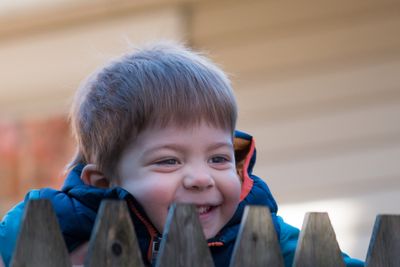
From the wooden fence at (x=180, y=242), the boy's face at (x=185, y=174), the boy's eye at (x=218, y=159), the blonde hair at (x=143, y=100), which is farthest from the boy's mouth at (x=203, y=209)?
the wooden fence at (x=180, y=242)

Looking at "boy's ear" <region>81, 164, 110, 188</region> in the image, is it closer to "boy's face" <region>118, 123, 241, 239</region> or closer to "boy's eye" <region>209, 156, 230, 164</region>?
"boy's face" <region>118, 123, 241, 239</region>

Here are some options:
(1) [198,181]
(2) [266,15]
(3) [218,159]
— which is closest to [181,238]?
(1) [198,181]

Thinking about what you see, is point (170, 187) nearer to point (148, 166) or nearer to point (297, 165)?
point (148, 166)

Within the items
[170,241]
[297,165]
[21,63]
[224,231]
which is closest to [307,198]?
[297,165]

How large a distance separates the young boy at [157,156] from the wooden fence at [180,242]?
383 millimetres

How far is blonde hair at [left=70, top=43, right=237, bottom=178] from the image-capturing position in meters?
3.14

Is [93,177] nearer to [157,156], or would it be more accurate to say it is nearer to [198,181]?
[157,156]

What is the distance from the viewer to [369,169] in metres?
7.12

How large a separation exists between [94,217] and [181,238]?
766mm

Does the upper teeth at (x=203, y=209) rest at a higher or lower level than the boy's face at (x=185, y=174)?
lower

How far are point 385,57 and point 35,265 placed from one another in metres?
5.07

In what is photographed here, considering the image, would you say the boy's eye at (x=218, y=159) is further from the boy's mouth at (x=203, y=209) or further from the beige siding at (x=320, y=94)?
the beige siding at (x=320, y=94)

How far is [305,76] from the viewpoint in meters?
7.25

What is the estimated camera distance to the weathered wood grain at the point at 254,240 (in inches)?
98.7
